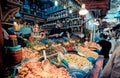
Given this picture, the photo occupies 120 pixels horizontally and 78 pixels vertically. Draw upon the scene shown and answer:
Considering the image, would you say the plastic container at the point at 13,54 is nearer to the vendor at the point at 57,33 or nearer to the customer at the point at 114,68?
the customer at the point at 114,68

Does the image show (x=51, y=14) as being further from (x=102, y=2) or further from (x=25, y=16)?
(x=102, y=2)

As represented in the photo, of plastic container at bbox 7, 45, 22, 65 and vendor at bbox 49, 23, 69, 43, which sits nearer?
plastic container at bbox 7, 45, 22, 65

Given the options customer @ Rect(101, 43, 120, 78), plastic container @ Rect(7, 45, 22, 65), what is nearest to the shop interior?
plastic container @ Rect(7, 45, 22, 65)

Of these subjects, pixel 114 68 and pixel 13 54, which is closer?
pixel 114 68

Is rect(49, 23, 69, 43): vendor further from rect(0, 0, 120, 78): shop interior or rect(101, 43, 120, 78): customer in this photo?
rect(101, 43, 120, 78): customer

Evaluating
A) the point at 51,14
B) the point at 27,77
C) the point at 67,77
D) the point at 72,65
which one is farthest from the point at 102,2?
the point at 27,77

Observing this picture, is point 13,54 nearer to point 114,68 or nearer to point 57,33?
point 114,68

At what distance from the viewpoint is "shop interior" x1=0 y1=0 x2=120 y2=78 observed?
6.87ft

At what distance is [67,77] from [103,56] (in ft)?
14.6

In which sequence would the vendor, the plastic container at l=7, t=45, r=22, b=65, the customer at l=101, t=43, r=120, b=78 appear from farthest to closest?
1. the vendor
2. the plastic container at l=7, t=45, r=22, b=65
3. the customer at l=101, t=43, r=120, b=78

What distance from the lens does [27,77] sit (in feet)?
7.76

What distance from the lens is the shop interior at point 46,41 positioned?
2.09 meters

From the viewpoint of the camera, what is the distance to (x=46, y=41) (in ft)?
17.1

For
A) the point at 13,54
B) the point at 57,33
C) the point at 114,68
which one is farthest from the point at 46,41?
the point at 114,68
